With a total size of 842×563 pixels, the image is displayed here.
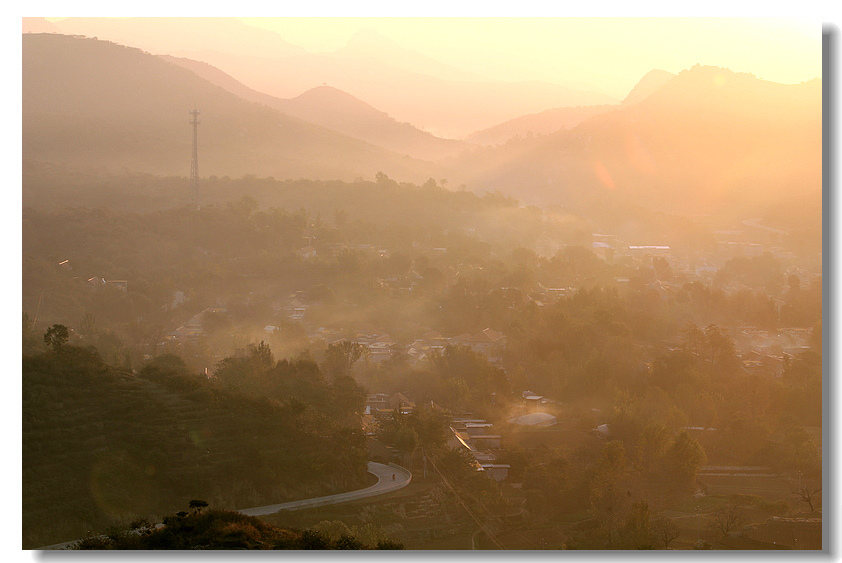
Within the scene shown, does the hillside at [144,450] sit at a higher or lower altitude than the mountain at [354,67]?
lower

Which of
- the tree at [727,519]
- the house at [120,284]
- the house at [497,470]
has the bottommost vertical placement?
the tree at [727,519]

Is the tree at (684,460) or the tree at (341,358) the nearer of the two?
the tree at (684,460)

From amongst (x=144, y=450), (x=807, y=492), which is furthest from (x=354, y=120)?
(x=807, y=492)

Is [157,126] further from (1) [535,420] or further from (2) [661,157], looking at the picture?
(1) [535,420]

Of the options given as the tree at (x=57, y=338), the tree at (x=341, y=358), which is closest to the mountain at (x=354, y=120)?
the tree at (x=341, y=358)

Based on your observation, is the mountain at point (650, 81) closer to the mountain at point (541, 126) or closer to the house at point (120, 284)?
the mountain at point (541, 126)

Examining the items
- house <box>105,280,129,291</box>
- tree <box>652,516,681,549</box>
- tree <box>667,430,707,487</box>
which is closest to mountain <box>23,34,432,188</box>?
house <box>105,280,129,291</box>

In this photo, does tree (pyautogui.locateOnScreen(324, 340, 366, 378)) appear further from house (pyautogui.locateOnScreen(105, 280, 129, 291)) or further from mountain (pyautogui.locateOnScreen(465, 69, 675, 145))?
mountain (pyautogui.locateOnScreen(465, 69, 675, 145))
